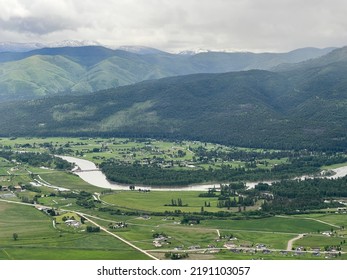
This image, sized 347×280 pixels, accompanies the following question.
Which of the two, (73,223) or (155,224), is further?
(155,224)

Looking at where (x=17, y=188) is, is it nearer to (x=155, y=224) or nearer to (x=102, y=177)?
(x=102, y=177)

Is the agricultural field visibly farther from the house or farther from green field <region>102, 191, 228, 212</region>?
the house

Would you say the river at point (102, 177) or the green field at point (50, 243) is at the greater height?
the river at point (102, 177)

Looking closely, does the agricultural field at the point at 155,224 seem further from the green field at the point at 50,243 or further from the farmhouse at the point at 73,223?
the farmhouse at the point at 73,223

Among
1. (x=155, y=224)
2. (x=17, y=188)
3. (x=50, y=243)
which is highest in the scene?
(x=17, y=188)

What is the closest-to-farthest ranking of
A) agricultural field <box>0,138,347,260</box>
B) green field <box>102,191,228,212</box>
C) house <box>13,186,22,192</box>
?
agricultural field <box>0,138,347,260</box> < green field <box>102,191,228,212</box> < house <box>13,186,22,192</box>

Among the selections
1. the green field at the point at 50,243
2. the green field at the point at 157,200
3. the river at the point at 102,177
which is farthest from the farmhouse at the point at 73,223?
the river at the point at 102,177

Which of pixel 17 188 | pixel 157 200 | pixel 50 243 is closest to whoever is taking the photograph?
pixel 50 243

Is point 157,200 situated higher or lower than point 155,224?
higher

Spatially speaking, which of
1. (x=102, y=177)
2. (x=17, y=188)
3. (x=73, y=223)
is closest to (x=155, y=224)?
(x=73, y=223)

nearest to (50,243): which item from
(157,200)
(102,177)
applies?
(157,200)

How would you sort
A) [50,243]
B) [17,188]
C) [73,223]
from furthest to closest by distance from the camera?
[17,188] < [73,223] < [50,243]

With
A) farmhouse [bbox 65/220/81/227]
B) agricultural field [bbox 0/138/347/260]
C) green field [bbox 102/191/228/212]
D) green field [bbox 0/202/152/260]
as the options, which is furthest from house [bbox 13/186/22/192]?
farmhouse [bbox 65/220/81/227]
